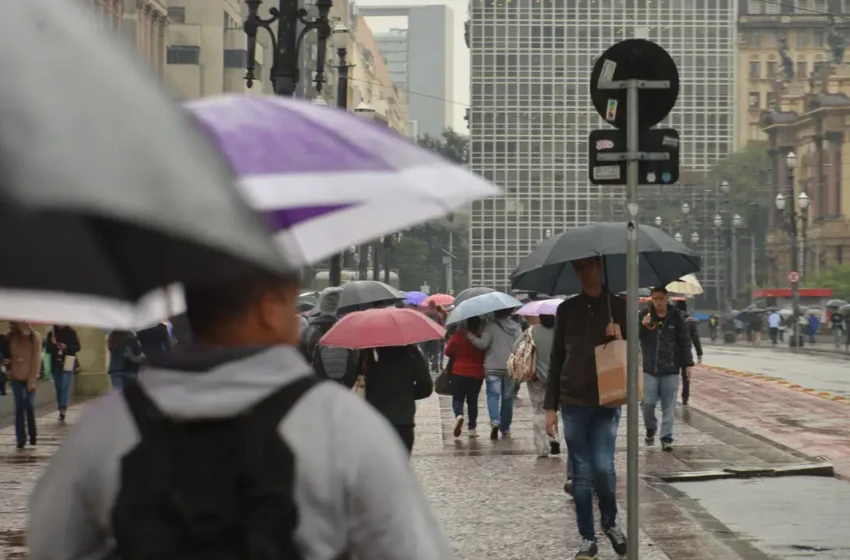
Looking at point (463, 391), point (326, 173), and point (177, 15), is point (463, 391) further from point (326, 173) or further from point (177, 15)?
point (177, 15)

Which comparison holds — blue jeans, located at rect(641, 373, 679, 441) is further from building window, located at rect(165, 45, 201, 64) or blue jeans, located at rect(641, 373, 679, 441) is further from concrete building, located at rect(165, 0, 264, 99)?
building window, located at rect(165, 45, 201, 64)

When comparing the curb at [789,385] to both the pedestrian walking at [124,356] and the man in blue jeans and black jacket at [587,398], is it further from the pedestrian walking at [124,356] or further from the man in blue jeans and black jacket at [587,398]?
the man in blue jeans and black jacket at [587,398]

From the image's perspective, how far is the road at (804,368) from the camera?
34344 mm

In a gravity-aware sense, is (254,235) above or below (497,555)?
above

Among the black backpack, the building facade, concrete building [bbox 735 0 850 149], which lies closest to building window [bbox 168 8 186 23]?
the black backpack

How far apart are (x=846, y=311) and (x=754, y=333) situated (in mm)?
17929

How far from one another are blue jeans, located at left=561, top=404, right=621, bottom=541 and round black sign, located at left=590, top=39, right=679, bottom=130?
1682mm

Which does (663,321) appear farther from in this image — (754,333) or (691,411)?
(754,333)

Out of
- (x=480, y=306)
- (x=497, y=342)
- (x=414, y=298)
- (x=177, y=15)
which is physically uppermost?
(x=177, y=15)

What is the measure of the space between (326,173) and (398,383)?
7622 mm

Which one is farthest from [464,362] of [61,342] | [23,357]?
[61,342]

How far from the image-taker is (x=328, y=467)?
265cm

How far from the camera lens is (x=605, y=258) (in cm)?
1112

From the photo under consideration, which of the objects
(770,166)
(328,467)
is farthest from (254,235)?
(770,166)
